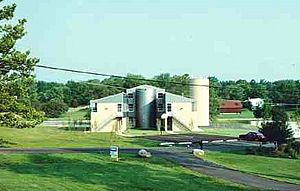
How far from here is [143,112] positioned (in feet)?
291

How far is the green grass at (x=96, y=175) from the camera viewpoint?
2308cm

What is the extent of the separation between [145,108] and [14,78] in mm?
56172

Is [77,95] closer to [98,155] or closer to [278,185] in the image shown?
[98,155]

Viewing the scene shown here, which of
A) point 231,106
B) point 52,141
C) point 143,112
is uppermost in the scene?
point 231,106

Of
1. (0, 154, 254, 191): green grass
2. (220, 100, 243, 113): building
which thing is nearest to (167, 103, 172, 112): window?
(0, 154, 254, 191): green grass

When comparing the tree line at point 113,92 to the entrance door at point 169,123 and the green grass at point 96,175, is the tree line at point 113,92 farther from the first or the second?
the green grass at point 96,175

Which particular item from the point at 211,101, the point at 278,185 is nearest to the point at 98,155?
the point at 278,185

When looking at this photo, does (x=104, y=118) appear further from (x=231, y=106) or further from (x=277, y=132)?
(x=231, y=106)

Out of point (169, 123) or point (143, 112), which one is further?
point (143, 112)

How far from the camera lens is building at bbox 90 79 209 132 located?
84.3 meters

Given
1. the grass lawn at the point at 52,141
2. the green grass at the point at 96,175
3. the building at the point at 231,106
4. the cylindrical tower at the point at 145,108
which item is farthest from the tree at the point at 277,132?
the building at the point at 231,106

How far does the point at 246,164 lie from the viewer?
38.5 meters

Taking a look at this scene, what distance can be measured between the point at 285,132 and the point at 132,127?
4120 cm

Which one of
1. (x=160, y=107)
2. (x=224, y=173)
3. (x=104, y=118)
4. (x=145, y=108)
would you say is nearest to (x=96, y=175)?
(x=224, y=173)
